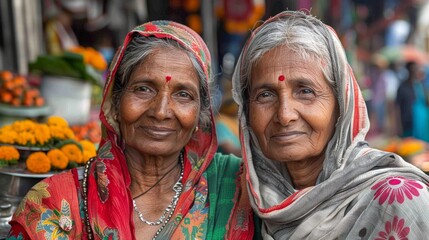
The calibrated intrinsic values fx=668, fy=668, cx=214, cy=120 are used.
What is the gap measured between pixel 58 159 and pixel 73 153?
11cm

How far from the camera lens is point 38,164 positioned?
3260 millimetres

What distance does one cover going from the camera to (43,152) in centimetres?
340

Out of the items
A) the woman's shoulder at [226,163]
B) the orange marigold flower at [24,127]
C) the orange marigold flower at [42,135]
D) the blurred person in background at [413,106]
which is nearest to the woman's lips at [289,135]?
the woman's shoulder at [226,163]

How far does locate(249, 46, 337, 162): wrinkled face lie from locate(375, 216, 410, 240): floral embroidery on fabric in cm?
40

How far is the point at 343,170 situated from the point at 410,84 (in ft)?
27.5

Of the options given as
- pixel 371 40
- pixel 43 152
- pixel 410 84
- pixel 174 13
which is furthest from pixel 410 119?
pixel 43 152

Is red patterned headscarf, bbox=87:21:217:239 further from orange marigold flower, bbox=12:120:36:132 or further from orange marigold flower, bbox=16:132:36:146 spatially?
orange marigold flower, bbox=12:120:36:132

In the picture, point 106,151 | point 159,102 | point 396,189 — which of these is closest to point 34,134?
point 106,151

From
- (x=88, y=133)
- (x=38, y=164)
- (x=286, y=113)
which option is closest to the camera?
(x=286, y=113)

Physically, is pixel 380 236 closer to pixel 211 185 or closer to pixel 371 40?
pixel 211 185

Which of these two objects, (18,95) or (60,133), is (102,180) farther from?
(18,95)

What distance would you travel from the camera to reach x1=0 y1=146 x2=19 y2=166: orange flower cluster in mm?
3322

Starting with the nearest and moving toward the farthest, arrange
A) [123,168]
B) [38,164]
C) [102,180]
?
1. [102,180]
2. [123,168]
3. [38,164]

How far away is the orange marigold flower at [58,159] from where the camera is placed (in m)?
3.31
